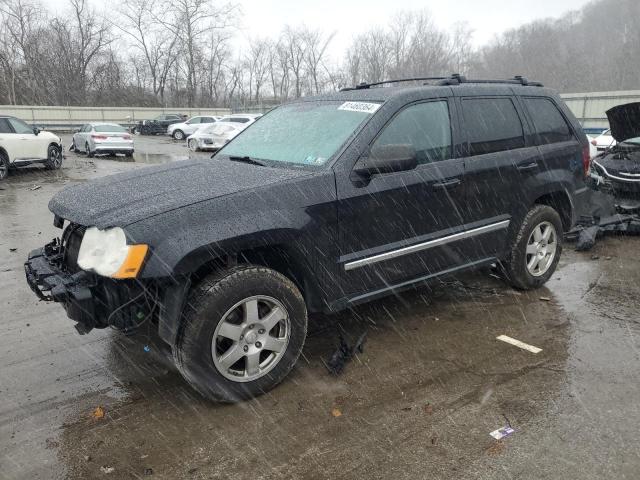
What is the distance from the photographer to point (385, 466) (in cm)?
272

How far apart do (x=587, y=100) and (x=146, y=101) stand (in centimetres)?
4486

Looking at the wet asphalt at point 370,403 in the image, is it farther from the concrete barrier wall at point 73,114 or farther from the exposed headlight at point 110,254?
the concrete barrier wall at point 73,114

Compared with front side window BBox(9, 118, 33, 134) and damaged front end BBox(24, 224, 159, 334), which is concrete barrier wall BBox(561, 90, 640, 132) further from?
damaged front end BBox(24, 224, 159, 334)

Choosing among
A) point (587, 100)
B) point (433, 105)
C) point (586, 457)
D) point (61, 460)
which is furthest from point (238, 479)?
point (587, 100)

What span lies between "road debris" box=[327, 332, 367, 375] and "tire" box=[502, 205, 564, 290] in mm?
1793

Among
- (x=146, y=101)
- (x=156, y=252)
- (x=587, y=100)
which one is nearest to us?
(x=156, y=252)

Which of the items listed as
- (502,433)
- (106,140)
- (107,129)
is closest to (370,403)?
(502,433)

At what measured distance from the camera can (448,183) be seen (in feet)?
13.6

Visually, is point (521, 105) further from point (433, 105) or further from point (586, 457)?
point (586, 457)

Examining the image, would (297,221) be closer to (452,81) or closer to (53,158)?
(452,81)

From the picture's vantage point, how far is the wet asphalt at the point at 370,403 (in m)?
2.75

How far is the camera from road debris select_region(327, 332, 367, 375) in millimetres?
3684

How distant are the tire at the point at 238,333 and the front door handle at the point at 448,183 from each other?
1.44 metres

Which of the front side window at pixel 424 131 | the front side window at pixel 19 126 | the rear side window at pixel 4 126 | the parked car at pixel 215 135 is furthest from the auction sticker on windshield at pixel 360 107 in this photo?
the parked car at pixel 215 135
